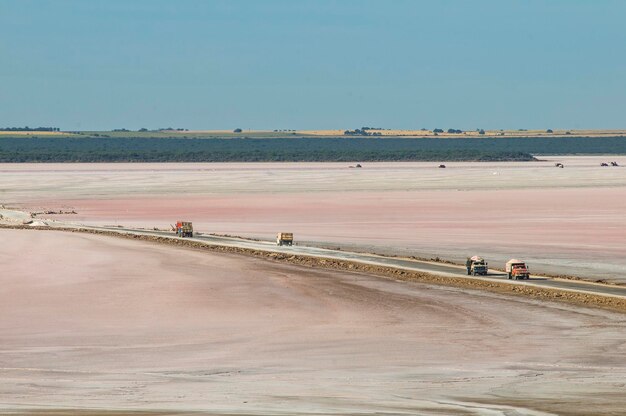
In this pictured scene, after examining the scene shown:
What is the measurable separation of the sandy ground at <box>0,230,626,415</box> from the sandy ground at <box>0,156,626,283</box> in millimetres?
13018

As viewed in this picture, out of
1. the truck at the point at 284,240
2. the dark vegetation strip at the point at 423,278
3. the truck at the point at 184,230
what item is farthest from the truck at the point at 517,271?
the truck at the point at 184,230

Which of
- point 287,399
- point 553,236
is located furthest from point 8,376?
point 553,236

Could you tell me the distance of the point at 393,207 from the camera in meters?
102

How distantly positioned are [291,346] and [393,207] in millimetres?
67869

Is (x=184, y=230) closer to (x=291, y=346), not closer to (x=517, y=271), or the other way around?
(x=517, y=271)

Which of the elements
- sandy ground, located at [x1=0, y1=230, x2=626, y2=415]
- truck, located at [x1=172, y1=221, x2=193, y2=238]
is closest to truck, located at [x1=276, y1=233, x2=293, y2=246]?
truck, located at [x1=172, y1=221, x2=193, y2=238]

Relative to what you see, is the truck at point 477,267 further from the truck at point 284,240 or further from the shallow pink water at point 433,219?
the truck at point 284,240

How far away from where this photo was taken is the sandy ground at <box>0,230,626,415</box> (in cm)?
2633

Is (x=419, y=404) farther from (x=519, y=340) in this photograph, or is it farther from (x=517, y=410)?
(x=519, y=340)

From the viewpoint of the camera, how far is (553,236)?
238ft

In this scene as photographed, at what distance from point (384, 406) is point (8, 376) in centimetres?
921

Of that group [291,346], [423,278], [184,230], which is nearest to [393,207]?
[184,230]

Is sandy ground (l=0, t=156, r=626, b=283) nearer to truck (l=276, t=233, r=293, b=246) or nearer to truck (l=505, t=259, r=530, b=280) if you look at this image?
truck (l=276, t=233, r=293, b=246)

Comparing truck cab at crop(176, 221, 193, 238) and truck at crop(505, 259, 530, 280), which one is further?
truck cab at crop(176, 221, 193, 238)
